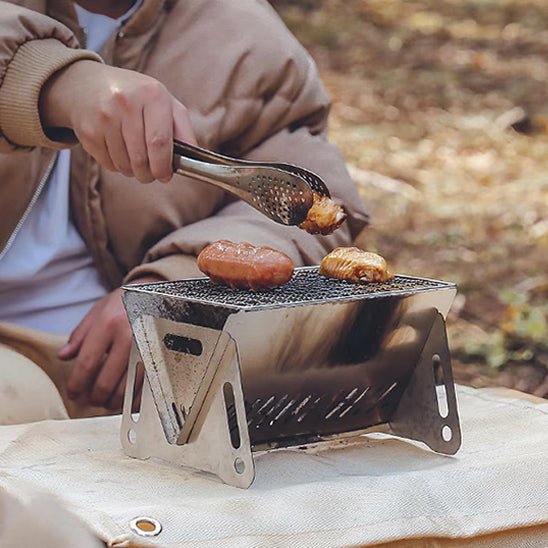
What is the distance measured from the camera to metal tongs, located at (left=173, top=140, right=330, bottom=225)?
210cm

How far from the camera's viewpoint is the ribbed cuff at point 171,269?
267cm

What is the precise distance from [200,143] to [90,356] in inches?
21.7

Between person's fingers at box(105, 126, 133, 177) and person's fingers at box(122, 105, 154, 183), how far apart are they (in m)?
0.02

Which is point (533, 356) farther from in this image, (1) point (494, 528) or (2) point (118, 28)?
(1) point (494, 528)

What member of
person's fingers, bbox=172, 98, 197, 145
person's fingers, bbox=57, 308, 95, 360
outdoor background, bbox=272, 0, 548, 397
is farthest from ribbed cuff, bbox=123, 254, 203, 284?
outdoor background, bbox=272, 0, 548, 397

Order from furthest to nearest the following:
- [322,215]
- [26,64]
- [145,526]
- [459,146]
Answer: [459,146] → [26,64] → [322,215] → [145,526]

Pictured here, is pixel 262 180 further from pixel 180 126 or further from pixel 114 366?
pixel 114 366

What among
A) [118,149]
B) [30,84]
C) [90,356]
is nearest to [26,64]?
[30,84]

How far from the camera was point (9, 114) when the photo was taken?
7.82 feet

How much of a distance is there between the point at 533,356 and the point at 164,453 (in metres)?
2.63

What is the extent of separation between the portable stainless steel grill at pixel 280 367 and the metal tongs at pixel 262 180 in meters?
0.14

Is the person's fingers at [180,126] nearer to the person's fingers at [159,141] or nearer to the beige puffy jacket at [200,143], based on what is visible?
the person's fingers at [159,141]

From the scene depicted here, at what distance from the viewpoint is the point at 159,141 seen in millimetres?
2146

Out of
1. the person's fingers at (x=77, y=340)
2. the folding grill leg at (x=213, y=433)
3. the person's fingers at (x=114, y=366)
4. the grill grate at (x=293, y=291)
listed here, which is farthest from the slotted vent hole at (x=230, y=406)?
the person's fingers at (x=77, y=340)
